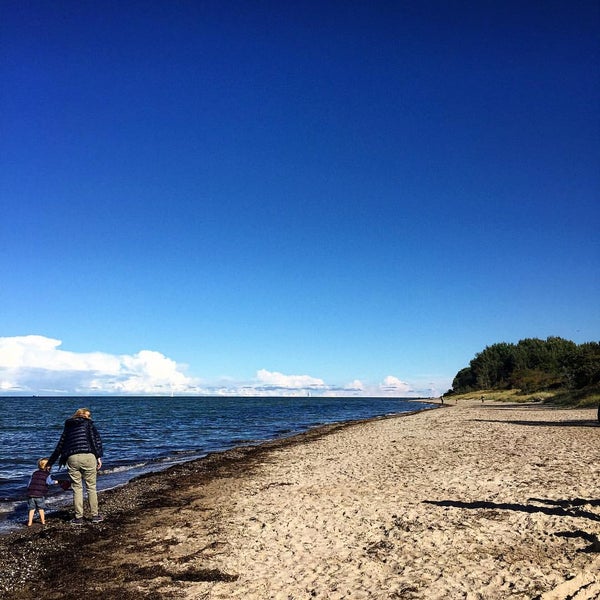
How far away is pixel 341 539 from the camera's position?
344 inches

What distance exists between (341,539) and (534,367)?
11626 cm

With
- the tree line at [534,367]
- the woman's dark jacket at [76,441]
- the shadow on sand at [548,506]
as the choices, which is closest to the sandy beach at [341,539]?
the shadow on sand at [548,506]

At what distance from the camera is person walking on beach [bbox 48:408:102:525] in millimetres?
10516

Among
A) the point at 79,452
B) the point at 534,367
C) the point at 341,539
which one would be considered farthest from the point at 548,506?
the point at 534,367

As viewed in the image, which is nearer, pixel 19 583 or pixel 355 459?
pixel 19 583

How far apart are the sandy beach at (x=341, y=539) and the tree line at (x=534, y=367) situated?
4519 centimetres

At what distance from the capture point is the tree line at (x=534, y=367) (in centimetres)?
5453

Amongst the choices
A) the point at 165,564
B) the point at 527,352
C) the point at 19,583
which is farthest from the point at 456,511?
the point at 527,352

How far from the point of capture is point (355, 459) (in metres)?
19.1

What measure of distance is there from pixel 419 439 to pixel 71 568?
68.4 ft

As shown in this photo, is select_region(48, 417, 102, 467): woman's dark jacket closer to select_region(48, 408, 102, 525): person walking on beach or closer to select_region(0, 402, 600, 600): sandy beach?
select_region(48, 408, 102, 525): person walking on beach

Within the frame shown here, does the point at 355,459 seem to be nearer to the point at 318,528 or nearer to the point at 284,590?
the point at 318,528

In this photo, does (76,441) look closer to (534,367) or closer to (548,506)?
(548,506)

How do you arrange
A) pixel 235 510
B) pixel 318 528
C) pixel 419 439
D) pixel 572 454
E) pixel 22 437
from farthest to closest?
pixel 22 437, pixel 419 439, pixel 572 454, pixel 235 510, pixel 318 528
